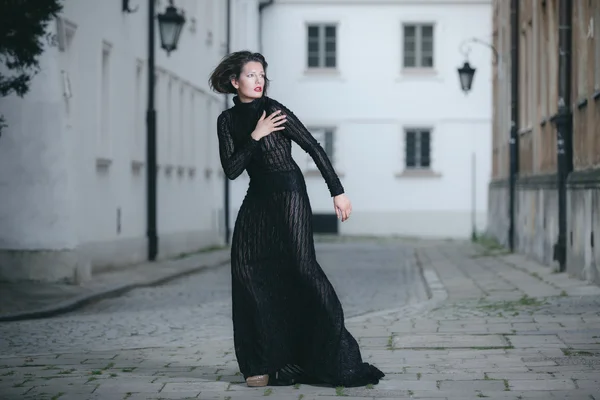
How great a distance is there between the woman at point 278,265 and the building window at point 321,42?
37.2 metres

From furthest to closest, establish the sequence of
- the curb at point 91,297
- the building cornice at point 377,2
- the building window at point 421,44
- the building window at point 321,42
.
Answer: the building window at point 321,42 < the building window at point 421,44 < the building cornice at point 377,2 < the curb at point 91,297

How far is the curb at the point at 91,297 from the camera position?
45.7ft

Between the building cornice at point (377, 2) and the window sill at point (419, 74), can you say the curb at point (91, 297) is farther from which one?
the building cornice at point (377, 2)

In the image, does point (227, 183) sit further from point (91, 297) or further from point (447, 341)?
point (447, 341)

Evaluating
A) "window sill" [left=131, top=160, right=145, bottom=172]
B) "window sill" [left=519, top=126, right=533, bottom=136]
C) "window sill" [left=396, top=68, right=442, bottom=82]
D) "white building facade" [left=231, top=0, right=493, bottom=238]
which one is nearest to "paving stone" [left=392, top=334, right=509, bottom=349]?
"window sill" [left=131, top=160, right=145, bottom=172]

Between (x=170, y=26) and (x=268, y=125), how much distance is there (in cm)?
1653

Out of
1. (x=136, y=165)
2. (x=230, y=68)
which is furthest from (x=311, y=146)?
(x=136, y=165)

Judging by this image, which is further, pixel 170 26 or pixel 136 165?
pixel 136 165

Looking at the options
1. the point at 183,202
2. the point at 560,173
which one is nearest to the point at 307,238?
the point at 560,173

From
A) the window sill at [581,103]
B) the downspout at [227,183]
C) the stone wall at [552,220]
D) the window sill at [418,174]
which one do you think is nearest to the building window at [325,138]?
the window sill at [418,174]

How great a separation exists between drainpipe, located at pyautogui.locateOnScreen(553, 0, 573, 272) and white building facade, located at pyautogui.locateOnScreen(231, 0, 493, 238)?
25.4 meters

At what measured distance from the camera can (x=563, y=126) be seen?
19141 mm

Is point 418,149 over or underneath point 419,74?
underneath

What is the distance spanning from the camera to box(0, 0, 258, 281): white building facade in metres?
18.2
